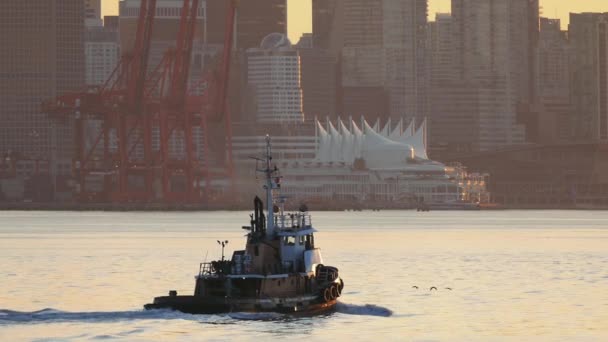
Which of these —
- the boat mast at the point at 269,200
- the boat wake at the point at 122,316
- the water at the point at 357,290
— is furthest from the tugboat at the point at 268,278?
the water at the point at 357,290

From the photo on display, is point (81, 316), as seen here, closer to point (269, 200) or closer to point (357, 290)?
point (269, 200)

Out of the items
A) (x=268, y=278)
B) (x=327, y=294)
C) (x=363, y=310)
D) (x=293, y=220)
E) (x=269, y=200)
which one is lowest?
(x=363, y=310)

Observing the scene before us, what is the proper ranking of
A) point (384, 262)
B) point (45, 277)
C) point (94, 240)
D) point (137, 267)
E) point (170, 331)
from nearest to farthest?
1. point (170, 331)
2. point (45, 277)
3. point (137, 267)
4. point (384, 262)
5. point (94, 240)

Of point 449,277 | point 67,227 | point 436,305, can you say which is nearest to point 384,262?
point 449,277

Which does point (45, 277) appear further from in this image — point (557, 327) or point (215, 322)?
point (557, 327)

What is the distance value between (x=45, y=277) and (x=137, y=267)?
938cm

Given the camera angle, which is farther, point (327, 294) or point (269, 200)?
point (327, 294)

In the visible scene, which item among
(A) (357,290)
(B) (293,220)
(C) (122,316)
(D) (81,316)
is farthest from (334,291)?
(A) (357,290)

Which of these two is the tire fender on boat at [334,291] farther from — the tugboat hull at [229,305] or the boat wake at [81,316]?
the boat wake at [81,316]

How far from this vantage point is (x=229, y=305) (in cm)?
7044

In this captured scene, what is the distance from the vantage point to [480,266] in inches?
4264

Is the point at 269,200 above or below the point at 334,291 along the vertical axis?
above

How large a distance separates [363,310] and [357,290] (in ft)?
34.7

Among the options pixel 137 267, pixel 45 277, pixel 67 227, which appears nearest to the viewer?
pixel 45 277
